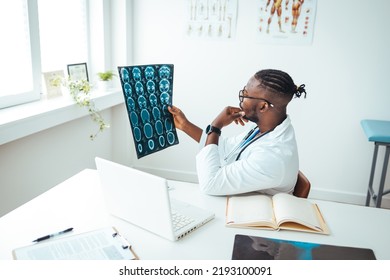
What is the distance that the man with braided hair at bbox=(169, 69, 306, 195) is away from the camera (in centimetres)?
143

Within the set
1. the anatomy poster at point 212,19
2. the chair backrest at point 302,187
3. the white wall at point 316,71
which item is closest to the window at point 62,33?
the white wall at point 316,71

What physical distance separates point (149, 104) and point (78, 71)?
1585mm

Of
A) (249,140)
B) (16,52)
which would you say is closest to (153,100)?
(249,140)

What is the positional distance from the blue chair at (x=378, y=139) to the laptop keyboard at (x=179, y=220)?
1.74 metres

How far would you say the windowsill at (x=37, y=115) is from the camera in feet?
6.57

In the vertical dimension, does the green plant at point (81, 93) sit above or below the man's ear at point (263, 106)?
below

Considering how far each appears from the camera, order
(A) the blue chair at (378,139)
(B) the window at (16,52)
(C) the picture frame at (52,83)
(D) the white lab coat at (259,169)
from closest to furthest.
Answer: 1. (D) the white lab coat at (259,169)
2. (B) the window at (16,52)
3. (A) the blue chair at (378,139)
4. (C) the picture frame at (52,83)

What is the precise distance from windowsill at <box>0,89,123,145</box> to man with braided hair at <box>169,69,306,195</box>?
111cm

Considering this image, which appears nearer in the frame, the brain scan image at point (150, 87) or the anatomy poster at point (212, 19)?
the brain scan image at point (150, 87)

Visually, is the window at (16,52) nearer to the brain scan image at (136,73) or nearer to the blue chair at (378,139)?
the brain scan image at (136,73)

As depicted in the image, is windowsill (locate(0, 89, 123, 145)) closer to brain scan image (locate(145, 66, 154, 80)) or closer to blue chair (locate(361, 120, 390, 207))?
brain scan image (locate(145, 66, 154, 80))

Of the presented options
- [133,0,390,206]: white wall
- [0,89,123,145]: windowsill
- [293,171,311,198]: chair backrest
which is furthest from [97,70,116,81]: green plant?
[293,171,311,198]: chair backrest

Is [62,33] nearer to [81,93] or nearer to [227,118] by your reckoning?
[81,93]

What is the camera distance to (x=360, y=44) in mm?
2891
